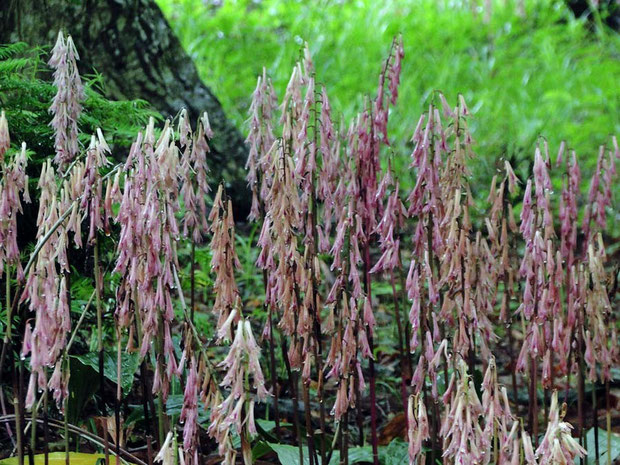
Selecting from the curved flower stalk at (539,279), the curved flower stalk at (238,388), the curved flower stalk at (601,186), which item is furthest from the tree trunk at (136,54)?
the curved flower stalk at (238,388)

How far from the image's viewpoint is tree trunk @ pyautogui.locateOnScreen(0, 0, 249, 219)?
13.6 ft

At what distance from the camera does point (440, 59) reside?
765 centimetres

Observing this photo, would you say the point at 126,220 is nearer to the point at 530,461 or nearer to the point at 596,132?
the point at 530,461

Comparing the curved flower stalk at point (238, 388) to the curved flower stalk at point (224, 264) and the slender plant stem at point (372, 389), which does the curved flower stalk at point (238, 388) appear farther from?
the slender plant stem at point (372, 389)

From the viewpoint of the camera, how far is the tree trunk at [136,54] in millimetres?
4133

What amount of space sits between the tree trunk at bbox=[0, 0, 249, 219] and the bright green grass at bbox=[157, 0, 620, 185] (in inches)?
51.7

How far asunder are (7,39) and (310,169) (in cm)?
225

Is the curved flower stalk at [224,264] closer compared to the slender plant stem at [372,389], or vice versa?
the curved flower stalk at [224,264]

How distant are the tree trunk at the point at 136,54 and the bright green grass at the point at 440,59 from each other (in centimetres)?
131

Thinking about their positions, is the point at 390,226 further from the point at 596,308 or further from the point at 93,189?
the point at 93,189

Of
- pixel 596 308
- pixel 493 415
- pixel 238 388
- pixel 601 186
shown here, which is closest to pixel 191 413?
pixel 238 388

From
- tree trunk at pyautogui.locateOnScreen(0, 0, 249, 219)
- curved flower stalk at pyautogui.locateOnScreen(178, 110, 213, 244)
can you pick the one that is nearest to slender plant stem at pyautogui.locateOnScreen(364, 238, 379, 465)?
curved flower stalk at pyautogui.locateOnScreen(178, 110, 213, 244)

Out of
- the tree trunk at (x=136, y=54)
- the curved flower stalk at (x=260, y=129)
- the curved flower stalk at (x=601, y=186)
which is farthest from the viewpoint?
the tree trunk at (x=136, y=54)

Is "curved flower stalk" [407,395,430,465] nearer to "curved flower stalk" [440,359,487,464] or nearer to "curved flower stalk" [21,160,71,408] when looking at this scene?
"curved flower stalk" [440,359,487,464]
